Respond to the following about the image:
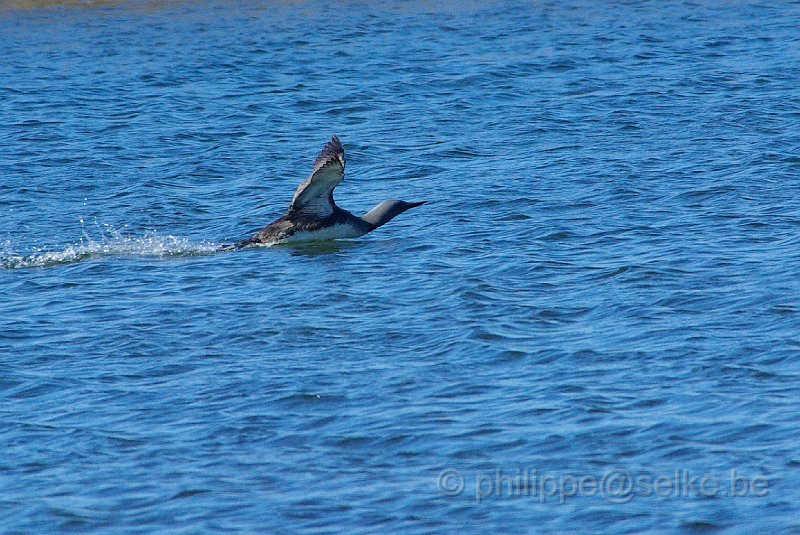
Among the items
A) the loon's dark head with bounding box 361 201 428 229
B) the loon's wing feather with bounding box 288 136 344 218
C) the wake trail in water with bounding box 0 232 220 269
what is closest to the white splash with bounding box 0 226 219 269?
the wake trail in water with bounding box 0 232 220 269

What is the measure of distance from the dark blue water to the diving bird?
18 centimetres

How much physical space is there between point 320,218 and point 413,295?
2.75 metres

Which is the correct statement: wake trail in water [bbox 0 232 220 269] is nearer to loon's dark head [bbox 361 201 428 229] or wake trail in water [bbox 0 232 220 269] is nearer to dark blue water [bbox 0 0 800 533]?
dark blue water [bbox 0 0 800 533]

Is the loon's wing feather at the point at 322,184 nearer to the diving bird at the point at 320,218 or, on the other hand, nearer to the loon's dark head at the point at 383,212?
the diving bird at the point at 320,218

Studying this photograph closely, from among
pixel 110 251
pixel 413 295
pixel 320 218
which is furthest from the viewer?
pixel 320 218

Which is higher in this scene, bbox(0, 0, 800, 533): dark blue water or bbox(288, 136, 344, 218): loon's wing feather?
bbox(288, 136, 344, 218): loon's wing feather

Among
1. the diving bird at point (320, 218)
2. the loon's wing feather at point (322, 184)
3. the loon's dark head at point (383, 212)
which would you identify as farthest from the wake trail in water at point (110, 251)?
the loon's dark head at point (383, 212)

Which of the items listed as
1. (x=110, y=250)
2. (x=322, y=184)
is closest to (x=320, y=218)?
(x=322, y=184)

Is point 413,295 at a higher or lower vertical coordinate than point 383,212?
lower

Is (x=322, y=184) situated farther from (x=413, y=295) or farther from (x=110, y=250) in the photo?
(x=413, y=295)

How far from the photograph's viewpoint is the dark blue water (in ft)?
25.4

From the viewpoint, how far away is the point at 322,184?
1354 cm

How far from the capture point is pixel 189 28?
2636cm

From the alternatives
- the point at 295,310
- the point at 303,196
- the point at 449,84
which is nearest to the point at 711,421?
the point at 295,310
